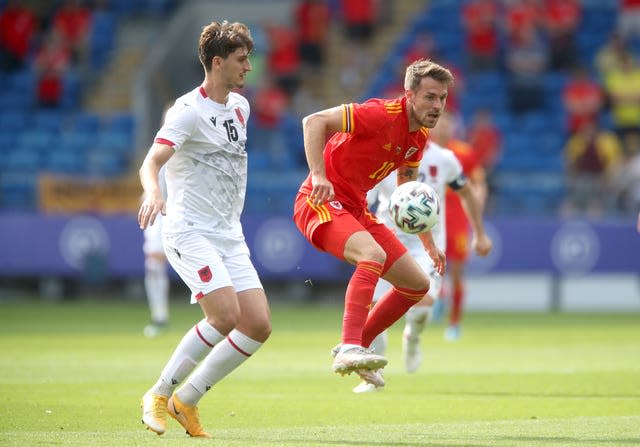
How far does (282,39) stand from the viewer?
26.0 metres

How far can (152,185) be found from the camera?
7.71 meters

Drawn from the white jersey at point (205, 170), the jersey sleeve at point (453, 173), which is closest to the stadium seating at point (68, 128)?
the jersey sleeve at point (453, 173)

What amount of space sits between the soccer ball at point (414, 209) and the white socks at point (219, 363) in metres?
1.49

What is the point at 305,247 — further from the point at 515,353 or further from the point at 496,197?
the point at 515,353

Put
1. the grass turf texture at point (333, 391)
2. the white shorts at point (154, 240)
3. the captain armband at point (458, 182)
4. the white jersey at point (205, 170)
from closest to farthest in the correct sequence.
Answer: the grass turf texture at point (333, 391)
the white jersey at point (205, 170)
the captain armband at point (458, 182)
the white shorts at point (154, 240)

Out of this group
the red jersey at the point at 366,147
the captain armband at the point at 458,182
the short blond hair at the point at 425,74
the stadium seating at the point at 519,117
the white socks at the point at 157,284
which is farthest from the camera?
the stadium seating at the point at 519,117

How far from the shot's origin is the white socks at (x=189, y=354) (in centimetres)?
817

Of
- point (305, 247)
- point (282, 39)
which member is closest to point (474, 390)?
point (305, 247)

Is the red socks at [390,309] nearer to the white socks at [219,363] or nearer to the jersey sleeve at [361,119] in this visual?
the jersey sleeve at [361,119]

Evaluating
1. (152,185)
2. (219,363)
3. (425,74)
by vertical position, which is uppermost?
(425,74)

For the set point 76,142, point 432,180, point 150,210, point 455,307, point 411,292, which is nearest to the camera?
point 150,210

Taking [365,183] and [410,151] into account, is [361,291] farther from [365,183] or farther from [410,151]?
→ [410,151]

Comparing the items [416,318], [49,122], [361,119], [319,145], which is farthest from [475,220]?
[49,122]

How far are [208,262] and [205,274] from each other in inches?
3.1
